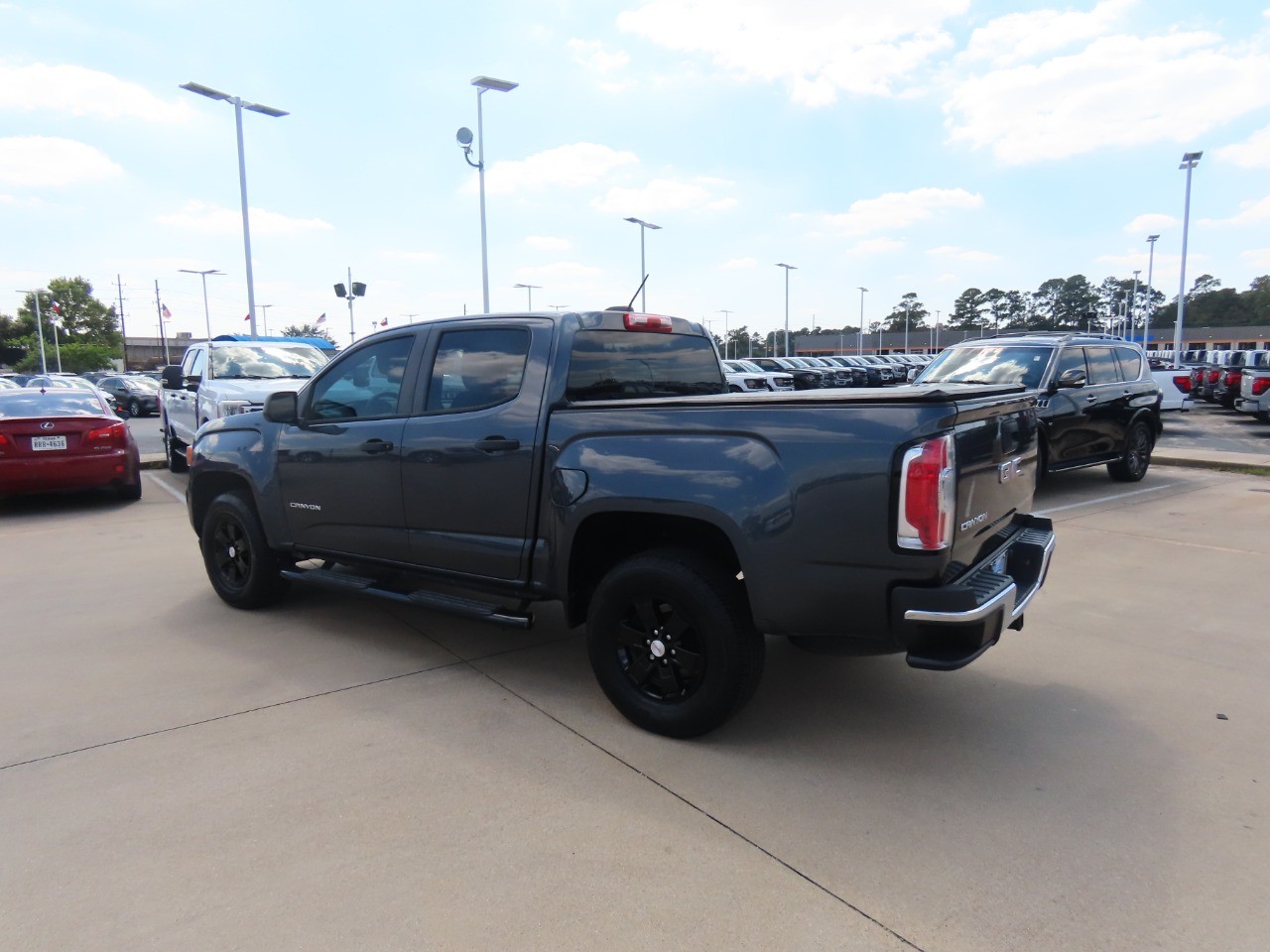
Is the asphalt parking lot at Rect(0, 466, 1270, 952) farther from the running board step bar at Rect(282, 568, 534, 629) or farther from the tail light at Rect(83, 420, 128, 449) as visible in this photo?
the tail light at Rect(83, 420, 128, 449)

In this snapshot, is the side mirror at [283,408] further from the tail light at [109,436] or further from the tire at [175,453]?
the tire at [175,453]

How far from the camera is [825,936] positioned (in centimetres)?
239

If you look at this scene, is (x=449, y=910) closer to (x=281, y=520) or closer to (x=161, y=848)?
(x=161, y=848)

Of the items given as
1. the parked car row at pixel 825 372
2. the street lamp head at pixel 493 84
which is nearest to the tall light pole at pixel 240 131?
the street lamp head at pixel 493 84

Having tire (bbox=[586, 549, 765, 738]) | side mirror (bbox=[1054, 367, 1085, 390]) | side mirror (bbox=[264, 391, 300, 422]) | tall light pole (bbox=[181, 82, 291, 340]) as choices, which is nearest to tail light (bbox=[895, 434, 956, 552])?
tire (bbox=[586, 549, 765, 738])

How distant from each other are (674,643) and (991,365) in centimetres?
791

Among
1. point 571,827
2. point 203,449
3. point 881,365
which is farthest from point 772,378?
point 571,827

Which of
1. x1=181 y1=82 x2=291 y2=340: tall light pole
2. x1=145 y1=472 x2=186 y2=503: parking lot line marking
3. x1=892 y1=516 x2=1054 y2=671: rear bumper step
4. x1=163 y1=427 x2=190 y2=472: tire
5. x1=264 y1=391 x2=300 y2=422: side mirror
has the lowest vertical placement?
x1=145 y1=472 x2=186 y2=503: parking lot line marking

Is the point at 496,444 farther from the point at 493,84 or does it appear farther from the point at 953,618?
the point at 493,84

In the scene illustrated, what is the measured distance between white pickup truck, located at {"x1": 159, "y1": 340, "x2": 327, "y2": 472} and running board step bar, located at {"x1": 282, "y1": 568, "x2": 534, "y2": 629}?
5785 millimetres

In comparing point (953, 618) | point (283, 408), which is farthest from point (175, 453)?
point (953, 618)

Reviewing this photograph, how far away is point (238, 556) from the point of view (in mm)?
5625

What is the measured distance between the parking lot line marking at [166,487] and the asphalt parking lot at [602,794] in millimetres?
5674

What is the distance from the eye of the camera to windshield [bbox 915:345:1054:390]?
31.7 ft
